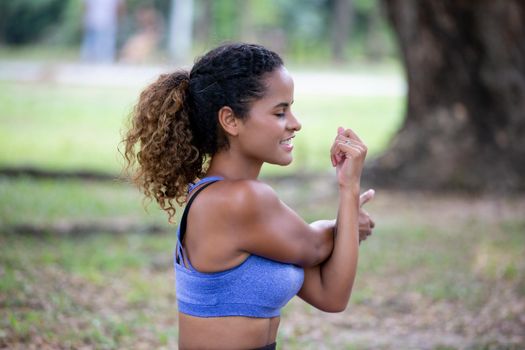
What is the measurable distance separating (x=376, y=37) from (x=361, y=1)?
1.91 m

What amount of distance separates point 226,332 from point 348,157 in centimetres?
70

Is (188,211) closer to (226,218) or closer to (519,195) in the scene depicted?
(226,218)

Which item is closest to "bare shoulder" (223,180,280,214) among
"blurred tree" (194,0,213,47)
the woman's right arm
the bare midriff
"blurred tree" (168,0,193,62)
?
the woman's right arm

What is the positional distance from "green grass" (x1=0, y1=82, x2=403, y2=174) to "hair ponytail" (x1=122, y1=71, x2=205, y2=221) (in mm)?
6943

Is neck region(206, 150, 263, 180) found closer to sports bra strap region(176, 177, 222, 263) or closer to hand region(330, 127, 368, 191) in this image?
Result: sports bra strap region(176, 177, 222, 263)

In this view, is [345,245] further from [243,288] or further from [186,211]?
[186,211]

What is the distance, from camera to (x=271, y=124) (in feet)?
9.70

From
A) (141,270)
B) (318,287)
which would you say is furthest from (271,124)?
(141,270)

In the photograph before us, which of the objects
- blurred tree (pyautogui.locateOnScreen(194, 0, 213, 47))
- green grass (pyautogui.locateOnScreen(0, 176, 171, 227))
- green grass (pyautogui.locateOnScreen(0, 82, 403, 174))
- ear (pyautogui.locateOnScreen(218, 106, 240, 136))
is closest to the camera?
ear (pyautogui.locateOnScreen(218, 106, 240, 136))

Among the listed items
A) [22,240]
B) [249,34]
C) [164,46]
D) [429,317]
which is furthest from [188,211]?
[249,34]

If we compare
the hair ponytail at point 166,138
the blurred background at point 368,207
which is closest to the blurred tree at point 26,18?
the blurred background at point 368,207

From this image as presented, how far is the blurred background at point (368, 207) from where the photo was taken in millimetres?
5484

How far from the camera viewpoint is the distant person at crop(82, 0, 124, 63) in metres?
22.5

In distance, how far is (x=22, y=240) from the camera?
7250 mm
